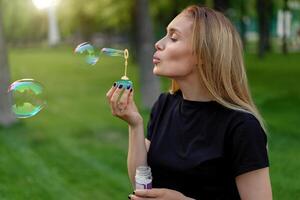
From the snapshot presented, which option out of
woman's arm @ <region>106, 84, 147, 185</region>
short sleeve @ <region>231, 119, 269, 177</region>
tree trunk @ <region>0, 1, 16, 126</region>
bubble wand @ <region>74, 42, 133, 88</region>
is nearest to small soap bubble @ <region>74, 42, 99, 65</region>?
bubble wand @ <region>74, 42, 133, 88</region>

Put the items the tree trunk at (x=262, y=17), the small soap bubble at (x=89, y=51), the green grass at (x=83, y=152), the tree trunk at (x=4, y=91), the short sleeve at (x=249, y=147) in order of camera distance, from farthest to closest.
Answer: the tree trunk at (x=262, y=17)
the tree trunk at (x=4, y=91)
the green grass at (x=83, y=152)
the small soap bubble at (x=89, y=51)
the short sleeve at (x=249, y=147)

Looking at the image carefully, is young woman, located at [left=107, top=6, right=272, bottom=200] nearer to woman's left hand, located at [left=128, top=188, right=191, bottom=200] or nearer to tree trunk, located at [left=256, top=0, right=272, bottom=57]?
woman's left hand, located at [left=128, top=188, right=191, bottom=200]

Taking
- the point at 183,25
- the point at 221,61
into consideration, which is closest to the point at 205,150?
the point at 221,61

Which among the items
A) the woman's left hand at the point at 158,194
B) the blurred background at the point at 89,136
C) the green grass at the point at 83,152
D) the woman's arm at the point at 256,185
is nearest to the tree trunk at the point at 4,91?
the blurred background at the point at 89,136

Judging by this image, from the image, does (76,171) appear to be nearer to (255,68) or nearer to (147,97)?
(147,97)

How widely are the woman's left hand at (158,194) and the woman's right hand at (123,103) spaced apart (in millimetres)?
351

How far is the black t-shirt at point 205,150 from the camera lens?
7.57ft

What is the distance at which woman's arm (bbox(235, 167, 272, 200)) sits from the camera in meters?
2.32

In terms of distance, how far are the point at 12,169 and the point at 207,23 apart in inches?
212

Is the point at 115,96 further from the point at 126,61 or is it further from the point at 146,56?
the point at 146,56

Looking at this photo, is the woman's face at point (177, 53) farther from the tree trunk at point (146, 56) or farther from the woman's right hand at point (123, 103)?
the tree trunk at point (146, 56)

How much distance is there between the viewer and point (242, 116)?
2.33 metres

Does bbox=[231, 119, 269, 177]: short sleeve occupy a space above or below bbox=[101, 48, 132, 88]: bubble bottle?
below

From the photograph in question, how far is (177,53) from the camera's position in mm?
2441
